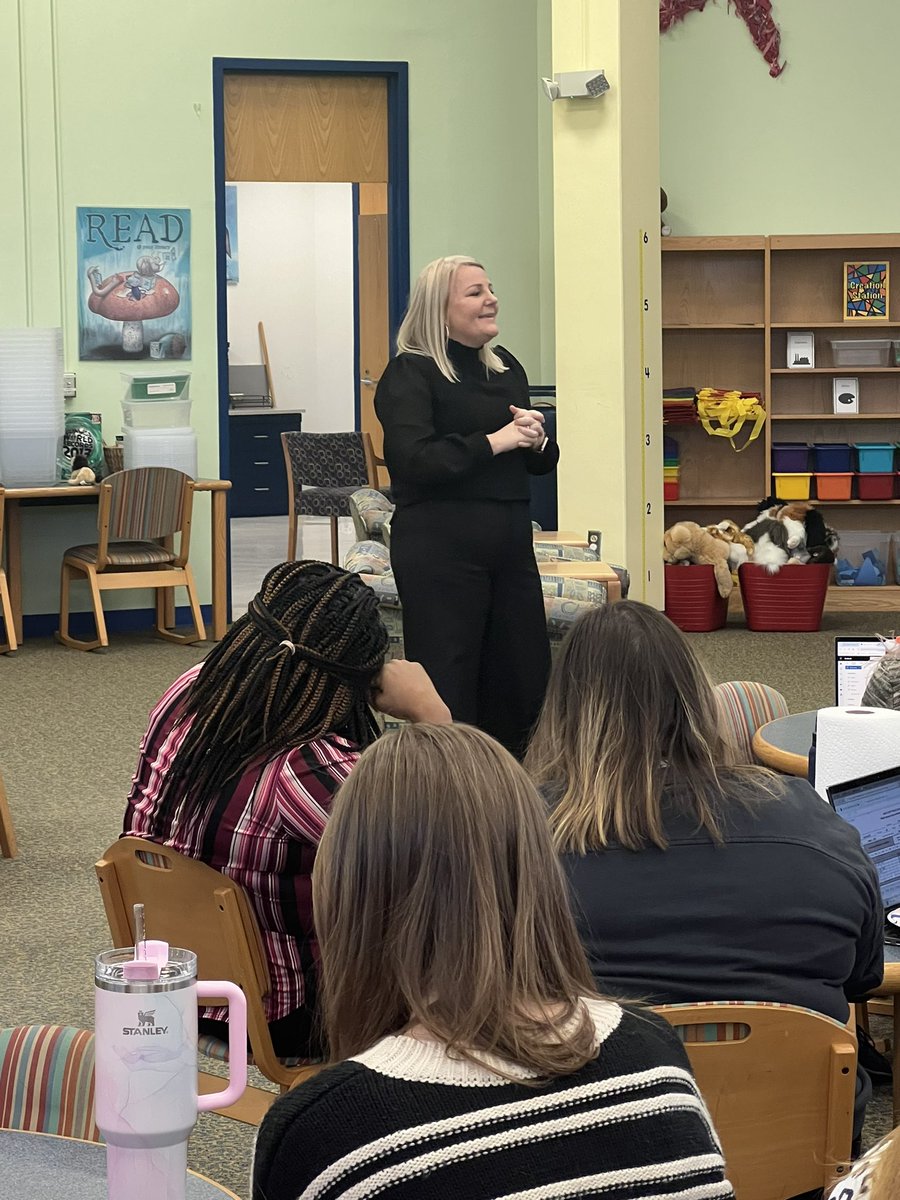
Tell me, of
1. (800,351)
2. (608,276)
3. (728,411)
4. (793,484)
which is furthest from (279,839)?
(800,351)

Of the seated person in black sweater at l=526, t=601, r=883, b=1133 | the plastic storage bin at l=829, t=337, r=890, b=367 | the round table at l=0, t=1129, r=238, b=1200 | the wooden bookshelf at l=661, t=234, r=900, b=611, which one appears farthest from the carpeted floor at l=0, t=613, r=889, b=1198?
the plastic storage bin at l=829, t=337, r=890, b=367

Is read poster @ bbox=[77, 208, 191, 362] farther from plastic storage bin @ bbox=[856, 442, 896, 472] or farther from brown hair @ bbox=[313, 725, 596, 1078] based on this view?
brown hair @ bbox=[313, 725, 596, 1078]

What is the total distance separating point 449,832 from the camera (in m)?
1.27

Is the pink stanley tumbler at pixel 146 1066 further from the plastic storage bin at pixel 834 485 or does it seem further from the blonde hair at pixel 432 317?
the plastic storage bin at pixel 834 485

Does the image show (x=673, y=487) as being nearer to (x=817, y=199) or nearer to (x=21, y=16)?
(x=817, y=199)

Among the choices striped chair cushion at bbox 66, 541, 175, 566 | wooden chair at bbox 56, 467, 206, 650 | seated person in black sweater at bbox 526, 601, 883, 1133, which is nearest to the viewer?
seated person in black sweater at bbox 526, 601, 883, 1133

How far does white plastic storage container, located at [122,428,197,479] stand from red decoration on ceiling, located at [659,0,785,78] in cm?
372

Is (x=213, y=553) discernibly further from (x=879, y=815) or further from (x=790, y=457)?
(x=879, y=815)

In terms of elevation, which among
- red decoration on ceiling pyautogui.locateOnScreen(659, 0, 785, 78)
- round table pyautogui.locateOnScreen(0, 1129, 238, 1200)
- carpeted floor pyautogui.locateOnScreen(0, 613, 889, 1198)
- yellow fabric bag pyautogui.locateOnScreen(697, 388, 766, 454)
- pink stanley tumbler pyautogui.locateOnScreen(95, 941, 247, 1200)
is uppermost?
red decoration on ceiling pyautogui.locateOnScreen(659, 0, 785, 78)

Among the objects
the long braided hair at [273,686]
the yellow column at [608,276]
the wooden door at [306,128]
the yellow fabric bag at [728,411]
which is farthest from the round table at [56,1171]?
the yellow fabric bag at [728,411]

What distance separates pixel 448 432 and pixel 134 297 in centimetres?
484

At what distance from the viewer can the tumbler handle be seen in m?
1.29

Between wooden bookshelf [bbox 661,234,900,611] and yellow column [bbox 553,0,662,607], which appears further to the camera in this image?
wooden bookshelf [bbox 661,234,900,611]

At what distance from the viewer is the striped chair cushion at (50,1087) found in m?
1.62
